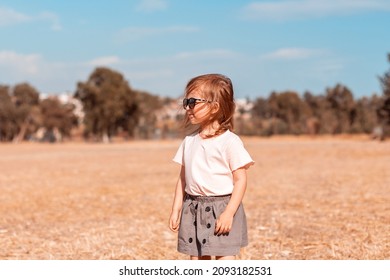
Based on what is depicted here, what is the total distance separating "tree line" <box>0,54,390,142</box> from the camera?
63594 mm

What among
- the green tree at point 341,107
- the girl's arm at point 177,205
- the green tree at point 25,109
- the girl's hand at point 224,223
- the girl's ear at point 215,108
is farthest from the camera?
the green tree at point 25,109

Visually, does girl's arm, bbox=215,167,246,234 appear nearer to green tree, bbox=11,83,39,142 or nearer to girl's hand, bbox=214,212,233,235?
girl's hand, bbox=214,212,233,235

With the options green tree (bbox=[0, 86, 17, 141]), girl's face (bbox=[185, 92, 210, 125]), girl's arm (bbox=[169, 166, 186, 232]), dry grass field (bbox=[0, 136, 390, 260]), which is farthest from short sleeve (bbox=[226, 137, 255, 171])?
green tree (bbox=[0, 86, 17, 141])

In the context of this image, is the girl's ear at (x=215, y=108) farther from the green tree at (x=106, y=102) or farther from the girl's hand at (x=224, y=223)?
the green tree at (x=106, y=102)

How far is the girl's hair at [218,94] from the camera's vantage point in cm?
355

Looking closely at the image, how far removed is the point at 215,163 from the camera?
353 cm

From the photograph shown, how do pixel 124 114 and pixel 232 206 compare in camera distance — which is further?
pixel 124 114

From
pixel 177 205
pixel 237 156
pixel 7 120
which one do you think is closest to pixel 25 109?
pixel 7 120

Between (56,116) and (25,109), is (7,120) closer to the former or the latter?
(25,109)

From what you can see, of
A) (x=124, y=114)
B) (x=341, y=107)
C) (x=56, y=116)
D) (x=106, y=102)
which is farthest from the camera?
(x=56, y=116)

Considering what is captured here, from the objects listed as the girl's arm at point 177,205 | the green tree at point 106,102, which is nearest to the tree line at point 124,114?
the green tree at point 106,102

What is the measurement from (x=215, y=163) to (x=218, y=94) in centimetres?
41
